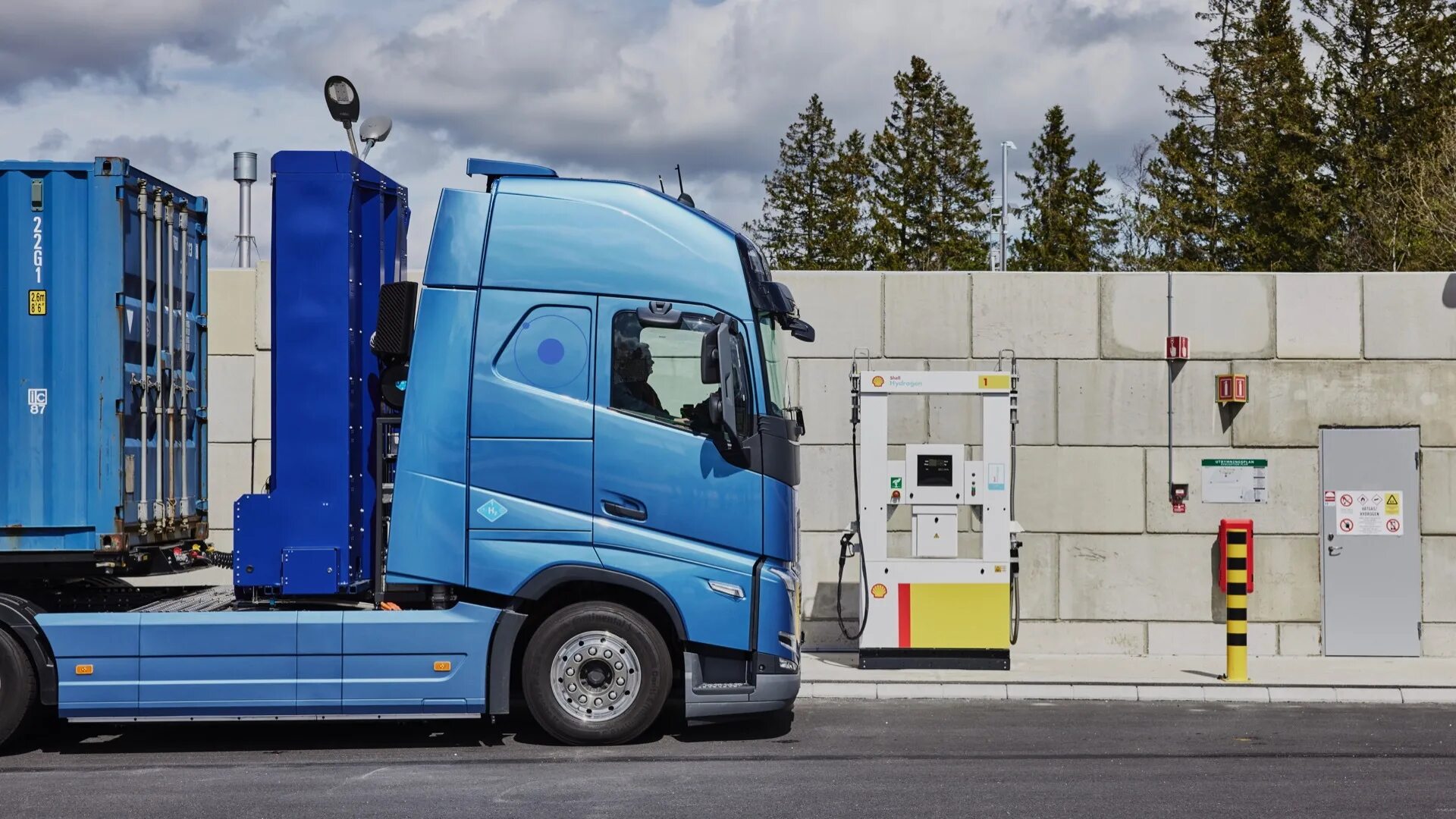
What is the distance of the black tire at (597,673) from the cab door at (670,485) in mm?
311

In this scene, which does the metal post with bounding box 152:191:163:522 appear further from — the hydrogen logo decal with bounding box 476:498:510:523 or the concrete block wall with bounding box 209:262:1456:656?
the concrete block wall with bounding box 209:262:1456:656

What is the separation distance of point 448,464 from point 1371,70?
38.5m

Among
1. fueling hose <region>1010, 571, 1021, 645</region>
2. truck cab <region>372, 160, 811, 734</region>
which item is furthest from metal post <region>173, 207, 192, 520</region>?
fueling hose <region>1010, 571, 1021, 645</region>

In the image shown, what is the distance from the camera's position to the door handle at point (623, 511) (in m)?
8.56

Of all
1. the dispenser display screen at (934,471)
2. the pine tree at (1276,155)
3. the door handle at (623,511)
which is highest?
the pine tree at (1276,155)

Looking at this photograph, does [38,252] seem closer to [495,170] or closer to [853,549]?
[495,170]

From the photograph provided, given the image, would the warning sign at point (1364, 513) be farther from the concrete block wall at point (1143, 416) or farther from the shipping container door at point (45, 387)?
the shipping container door at point (45, 387)

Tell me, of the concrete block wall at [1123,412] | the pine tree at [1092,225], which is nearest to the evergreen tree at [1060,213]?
the pine tree at [1092,225]

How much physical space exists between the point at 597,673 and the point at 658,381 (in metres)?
1.81

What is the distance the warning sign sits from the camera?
13.1 m

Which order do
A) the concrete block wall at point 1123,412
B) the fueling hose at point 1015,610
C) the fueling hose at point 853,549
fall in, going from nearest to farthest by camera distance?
the fueling hose at point 853,549, the fueling hose at point 1015,610, the concrete block wall at point 1123,412

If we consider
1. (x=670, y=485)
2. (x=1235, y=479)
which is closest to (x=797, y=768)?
(x=670, y=485)

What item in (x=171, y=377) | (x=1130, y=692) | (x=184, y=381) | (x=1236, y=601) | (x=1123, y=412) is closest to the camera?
(x=171, y=377)

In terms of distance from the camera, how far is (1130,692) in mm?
11148
